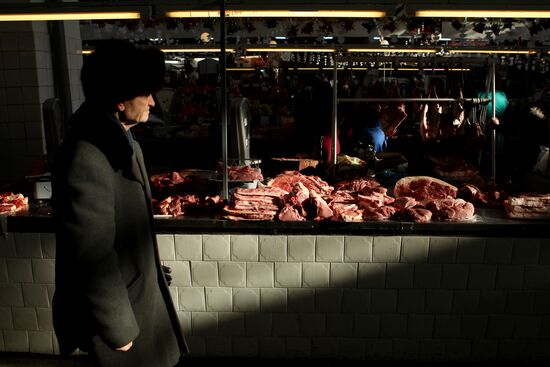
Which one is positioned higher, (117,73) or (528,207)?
(117,73)

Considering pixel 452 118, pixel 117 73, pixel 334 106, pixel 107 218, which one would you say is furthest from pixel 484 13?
pixel 107 218

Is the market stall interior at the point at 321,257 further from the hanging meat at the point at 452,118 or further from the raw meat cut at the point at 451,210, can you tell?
the hanging meat at the point at 452,118

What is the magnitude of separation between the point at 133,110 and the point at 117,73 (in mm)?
205

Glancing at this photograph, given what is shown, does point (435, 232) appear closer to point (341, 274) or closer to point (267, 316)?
point (341, 274)

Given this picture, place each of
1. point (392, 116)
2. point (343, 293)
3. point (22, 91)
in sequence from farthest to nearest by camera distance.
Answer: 1. point (22, 91)
2. point (392, 116)
3. point (343, 293)

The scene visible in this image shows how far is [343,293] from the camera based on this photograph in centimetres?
409

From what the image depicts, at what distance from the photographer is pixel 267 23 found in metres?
10.6

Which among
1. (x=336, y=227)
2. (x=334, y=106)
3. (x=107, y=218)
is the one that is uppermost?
(x=334, y=106)

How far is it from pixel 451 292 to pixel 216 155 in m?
6.54

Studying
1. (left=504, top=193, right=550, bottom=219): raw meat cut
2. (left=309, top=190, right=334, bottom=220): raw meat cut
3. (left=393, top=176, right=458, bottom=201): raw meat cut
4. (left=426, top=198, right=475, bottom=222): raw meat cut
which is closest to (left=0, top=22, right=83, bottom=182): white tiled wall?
(left=309, top=190, right=334, bottom=220): raw meat cut

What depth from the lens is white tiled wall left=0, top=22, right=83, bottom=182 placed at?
22.1 feet

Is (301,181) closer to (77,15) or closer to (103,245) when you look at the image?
(77,15)

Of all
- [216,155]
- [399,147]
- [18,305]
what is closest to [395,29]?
[399,147]

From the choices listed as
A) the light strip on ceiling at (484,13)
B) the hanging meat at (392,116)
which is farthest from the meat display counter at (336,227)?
the hanging meat at (392,116)
